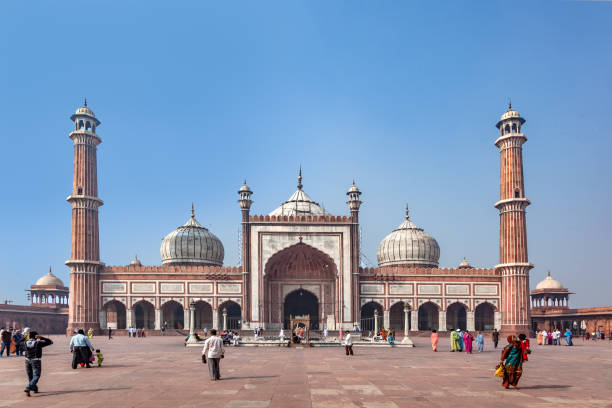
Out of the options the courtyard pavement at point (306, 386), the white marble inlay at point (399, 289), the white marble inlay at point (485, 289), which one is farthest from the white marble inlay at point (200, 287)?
the courtyard pavement at point (306, 386)

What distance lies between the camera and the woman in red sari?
39.7 ft

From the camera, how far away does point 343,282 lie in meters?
46.9

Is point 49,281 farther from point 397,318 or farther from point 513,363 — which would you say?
point 513,363

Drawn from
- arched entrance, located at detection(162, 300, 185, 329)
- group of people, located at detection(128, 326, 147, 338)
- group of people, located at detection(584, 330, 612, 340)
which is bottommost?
group of people, located at detection(584, 330, 612, 340)

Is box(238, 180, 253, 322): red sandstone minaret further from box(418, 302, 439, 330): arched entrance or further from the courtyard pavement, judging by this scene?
the courtyard pavement

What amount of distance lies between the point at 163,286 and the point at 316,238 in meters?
12.4

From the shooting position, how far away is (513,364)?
1212 cm

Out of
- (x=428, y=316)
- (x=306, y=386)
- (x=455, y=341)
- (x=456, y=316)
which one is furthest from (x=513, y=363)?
(x=456, y=316)

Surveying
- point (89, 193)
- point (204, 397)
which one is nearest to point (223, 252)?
point (89, 193)

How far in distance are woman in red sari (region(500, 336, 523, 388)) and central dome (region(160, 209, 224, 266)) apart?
45000 millimetres

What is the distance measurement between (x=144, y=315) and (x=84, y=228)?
28.6ft

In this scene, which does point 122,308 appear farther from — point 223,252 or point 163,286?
point 223,252

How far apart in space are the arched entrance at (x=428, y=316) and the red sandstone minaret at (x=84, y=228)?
25.9 meters

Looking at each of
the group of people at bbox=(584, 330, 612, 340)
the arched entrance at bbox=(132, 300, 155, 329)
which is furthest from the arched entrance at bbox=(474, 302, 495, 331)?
the arched entrance at bbox=(132, 300, 155, 329)
